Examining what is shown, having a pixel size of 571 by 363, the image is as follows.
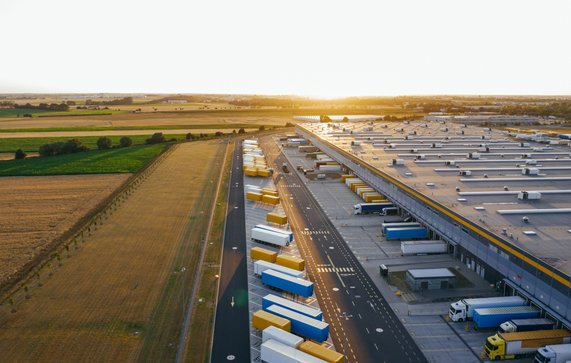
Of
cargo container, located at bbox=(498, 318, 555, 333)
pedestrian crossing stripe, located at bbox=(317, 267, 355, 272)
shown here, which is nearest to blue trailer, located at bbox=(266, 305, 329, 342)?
pedestrian crossing stripe, located at bbox=(317, 267, 355, 272)

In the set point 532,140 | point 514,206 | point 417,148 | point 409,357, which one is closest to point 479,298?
point 409,357

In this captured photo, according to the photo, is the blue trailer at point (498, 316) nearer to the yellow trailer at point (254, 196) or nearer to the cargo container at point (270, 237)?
the cargo container at point (270, 237)

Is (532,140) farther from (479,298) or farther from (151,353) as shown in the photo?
(151,353)

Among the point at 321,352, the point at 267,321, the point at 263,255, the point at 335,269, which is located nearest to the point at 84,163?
the point at 263,255

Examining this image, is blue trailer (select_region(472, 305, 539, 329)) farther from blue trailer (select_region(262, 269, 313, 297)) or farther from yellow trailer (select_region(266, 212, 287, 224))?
yellow trailer (select_region(266, 212, 287, 224))

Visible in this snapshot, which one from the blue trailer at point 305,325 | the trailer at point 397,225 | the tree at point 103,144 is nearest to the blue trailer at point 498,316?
the blue trailer at point 305,325

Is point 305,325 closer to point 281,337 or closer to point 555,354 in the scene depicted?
point 281,337
